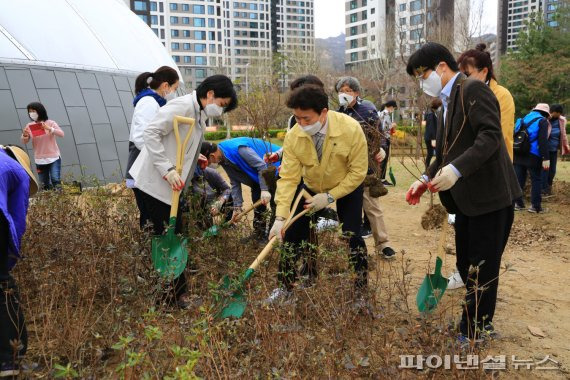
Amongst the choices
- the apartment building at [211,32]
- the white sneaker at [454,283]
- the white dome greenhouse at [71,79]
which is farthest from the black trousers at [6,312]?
the apartment building at [211,32]

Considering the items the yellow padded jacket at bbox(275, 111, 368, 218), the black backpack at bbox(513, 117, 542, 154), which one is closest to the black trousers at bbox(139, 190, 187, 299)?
the yellow padded jacket at bbox(275, 111, 368, 218)

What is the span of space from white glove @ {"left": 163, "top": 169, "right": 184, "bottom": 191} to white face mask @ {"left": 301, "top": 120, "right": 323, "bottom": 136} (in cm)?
88

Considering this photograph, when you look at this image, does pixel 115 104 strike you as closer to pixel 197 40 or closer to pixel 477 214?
pixel 477 214

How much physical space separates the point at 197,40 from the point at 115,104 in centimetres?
6495

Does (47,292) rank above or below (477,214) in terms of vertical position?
below

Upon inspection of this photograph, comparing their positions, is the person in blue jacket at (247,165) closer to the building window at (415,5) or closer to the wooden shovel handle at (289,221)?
the wooden shovel handle at (289,221)

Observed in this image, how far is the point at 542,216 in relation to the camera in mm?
7145

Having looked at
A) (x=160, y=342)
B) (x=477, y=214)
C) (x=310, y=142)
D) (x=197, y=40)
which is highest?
(x=197, y=40)

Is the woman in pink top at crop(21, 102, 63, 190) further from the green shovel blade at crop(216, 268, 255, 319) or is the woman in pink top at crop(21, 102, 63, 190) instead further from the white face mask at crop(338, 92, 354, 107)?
the green shovel blade at crop(216, 268, 255, 319)

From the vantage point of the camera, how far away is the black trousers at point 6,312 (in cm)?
267

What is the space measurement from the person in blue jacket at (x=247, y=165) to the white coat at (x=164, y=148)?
1.17 meters

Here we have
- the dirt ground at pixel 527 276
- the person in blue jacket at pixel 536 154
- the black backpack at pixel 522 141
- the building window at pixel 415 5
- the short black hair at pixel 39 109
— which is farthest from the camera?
the building window at pixel 415 5

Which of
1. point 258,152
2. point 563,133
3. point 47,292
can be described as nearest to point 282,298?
point 47,292

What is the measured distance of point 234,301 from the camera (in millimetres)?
3041
